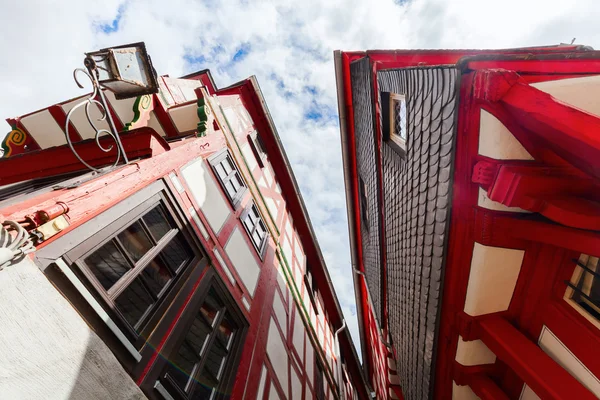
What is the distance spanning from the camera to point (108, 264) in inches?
92.2

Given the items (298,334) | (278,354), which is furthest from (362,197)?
(278,354)

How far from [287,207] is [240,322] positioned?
20.4 ft

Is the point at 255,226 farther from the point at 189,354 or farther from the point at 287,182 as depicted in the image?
the point at 287,182

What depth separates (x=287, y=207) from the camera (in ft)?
33.4

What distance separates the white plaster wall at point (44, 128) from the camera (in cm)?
466

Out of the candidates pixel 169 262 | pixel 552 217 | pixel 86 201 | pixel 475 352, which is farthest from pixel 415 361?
pixel 86 201

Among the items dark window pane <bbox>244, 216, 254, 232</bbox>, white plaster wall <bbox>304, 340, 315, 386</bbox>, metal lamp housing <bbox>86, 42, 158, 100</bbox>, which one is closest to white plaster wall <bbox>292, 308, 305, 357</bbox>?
white plaster wall <bbox>304, 340, 315, 386</bbox>

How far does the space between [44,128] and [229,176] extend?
10.8 ft

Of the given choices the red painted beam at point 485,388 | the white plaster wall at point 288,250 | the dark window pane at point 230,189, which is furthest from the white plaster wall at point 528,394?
the white plaster wall at point 288,250

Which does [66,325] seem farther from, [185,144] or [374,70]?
[374,70]

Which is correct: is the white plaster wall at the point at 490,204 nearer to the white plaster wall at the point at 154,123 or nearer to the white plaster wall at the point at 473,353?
the white plaster wall at the point at 473,353

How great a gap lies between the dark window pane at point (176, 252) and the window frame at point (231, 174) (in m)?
1.71

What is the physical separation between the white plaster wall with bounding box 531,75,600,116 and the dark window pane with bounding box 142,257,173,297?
3957mm

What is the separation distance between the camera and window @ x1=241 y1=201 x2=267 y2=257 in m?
5.69
